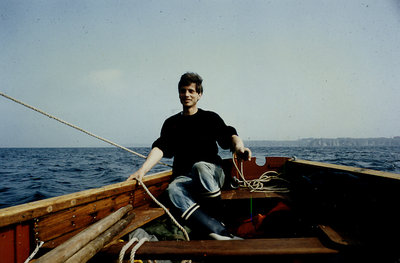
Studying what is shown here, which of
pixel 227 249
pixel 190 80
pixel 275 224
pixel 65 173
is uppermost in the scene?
pixel 190 80

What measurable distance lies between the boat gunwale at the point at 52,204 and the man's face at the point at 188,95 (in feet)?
3.78

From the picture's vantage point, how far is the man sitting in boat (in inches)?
82.2

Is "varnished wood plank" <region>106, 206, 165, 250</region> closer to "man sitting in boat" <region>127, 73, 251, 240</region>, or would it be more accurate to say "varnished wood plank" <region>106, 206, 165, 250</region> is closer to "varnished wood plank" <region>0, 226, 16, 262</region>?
"man sitting in boat" <region>127, 73, 251, 240</region>

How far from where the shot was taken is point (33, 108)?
2.21 metres

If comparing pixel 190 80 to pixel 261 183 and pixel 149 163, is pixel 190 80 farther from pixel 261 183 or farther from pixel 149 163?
pixel 261 183

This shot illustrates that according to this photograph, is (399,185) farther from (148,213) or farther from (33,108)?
(33,108)

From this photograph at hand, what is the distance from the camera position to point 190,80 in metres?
2.58

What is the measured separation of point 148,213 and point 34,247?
90cm

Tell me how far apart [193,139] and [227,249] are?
1576mm

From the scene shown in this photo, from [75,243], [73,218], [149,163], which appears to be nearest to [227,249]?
[75,243]

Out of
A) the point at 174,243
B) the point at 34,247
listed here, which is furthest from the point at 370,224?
the point at 34,247

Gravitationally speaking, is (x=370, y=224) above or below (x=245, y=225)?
above

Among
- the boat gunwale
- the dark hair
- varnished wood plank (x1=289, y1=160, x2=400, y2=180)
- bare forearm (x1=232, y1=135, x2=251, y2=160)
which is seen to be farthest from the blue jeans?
varnished wood plank (x1=289, y1=160, x2=400, y2=180)

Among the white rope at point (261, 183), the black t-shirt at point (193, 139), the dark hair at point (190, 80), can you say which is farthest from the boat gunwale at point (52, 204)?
the white rope at point (261, 183)
